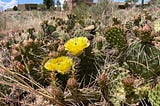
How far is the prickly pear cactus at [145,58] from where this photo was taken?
6.27ft

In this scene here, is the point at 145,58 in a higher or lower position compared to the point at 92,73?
higher

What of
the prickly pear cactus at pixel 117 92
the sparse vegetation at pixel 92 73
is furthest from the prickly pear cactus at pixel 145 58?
the prickly pear cactus at pixel 117 92

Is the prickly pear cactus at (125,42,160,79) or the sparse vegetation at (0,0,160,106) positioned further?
the prickly pear cactus at (125,42,160,79)

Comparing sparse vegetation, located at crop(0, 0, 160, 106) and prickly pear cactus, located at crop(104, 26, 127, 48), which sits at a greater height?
prickly pear cactus, located at crop(104, 26, 127, 48)

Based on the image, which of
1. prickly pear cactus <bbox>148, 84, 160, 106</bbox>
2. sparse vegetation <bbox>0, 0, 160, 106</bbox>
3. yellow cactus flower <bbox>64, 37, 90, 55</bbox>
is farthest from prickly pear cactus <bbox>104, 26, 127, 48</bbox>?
prickly pear cactus <bbox>148, 84, 160, 106</bbox>

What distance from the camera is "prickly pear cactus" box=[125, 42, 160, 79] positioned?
1.91 meters

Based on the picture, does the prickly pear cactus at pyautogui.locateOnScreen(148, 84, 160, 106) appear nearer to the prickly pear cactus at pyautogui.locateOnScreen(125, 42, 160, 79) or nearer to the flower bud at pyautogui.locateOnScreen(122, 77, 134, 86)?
the flower bud at pyautogui.locateOnScreen(122, 77, 134, 86)

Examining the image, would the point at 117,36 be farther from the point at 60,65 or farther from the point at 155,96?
the point at 155,96

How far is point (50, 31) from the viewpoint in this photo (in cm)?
370

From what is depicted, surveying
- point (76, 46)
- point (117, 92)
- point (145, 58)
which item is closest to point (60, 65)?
point (76, 46)

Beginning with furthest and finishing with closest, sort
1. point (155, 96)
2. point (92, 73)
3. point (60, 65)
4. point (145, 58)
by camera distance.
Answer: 1. point (92, 73)
2. point (145, 58)
3. point (60, 65)
4. point (155, 96)

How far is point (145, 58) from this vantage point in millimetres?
1915

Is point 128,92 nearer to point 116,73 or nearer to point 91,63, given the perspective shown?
point 116,73

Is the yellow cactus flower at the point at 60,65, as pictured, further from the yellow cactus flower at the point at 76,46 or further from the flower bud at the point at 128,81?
the flower bud at the point at 128,81
